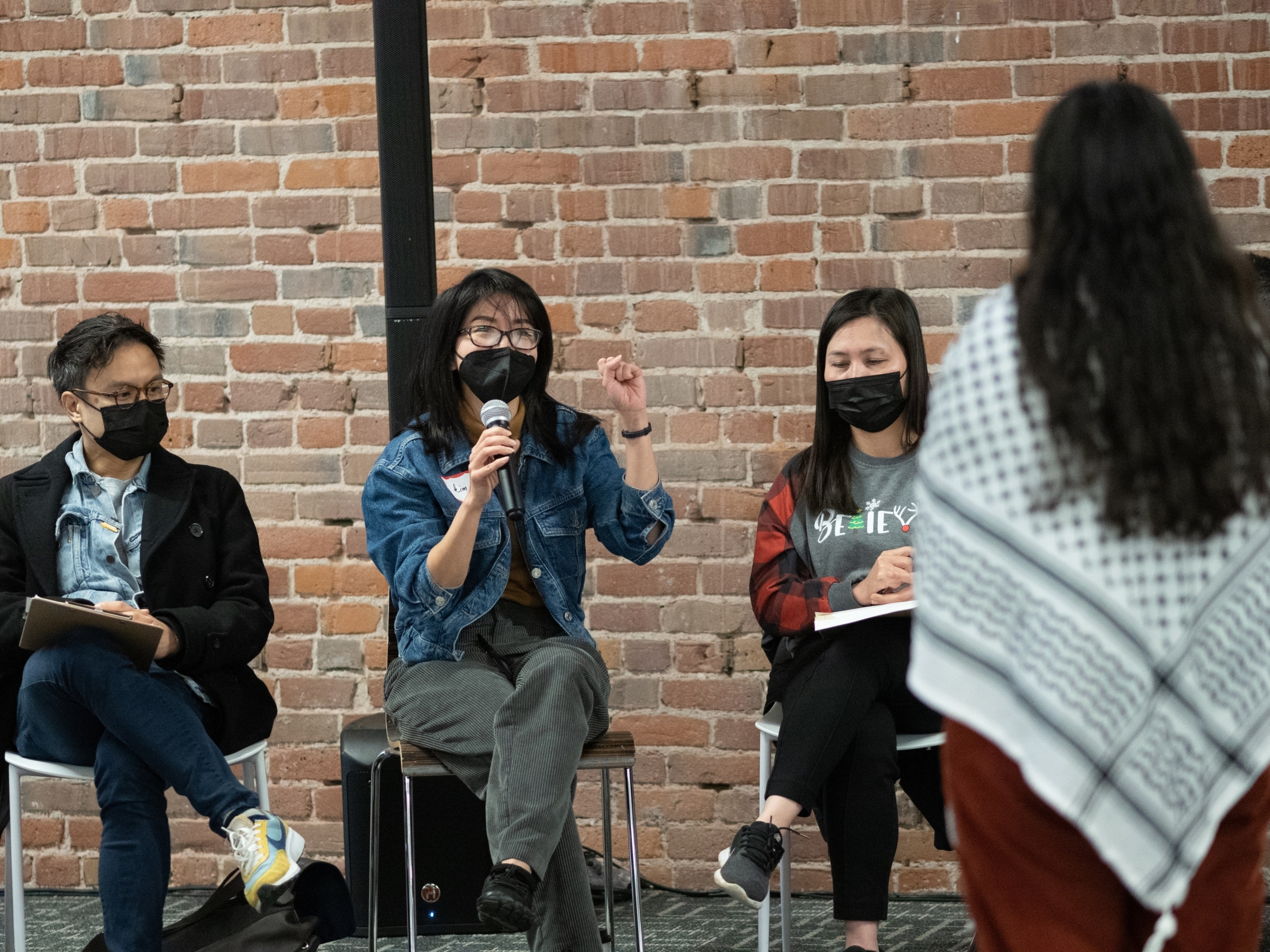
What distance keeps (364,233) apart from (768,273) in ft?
3.33

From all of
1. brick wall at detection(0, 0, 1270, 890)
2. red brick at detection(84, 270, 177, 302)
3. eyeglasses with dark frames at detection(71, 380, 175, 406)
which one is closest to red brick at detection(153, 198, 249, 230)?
brick wall at detection(0, 0, 1270, 890)

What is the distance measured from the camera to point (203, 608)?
8.55 feet

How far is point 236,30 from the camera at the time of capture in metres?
3.26

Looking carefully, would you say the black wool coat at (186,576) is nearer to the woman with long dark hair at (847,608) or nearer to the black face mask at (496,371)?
the black face mask at (496,371)

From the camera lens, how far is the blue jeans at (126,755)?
2.35m

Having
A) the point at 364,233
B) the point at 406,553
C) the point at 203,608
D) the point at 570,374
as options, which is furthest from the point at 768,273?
the point at 203,608

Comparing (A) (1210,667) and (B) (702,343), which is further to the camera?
(B) (702,343)

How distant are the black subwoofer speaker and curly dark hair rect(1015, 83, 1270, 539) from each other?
1766 millimetres

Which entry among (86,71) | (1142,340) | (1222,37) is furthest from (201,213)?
(1142,340)

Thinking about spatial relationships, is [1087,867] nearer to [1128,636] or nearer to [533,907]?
[1128,636]

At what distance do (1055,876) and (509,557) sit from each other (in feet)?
4.62

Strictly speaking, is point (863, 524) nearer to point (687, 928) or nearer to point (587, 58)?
point (687, 928)

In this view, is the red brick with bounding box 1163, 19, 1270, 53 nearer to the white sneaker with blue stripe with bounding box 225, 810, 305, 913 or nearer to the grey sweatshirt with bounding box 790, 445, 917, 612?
the grey sweatshirt with bounding box 790, 445, 917, 612

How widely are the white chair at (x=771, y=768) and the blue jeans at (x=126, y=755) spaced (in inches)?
37.7
